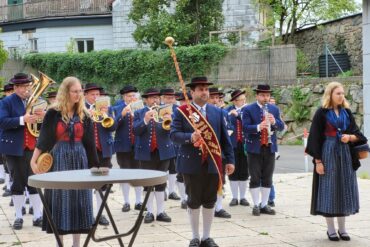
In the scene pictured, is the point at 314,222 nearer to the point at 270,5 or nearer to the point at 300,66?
the point at 300,66

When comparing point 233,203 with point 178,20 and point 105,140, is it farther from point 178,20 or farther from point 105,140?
point 178,20

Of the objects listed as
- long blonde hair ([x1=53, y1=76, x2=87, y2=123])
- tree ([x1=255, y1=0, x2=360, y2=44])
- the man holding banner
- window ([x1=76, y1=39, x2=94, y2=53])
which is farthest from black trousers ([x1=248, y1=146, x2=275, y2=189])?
A: window ([x1=76, y1=39, x2=94, y2=53])

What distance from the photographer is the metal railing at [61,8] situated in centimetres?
3666

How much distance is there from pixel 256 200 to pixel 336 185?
2304 millimetres

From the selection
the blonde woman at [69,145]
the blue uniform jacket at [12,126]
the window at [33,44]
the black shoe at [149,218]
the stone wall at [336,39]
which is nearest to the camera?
the blonde woman at [69,145]

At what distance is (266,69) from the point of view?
26391 mm

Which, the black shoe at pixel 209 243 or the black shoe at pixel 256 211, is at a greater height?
the black shoe at pixel 209 243

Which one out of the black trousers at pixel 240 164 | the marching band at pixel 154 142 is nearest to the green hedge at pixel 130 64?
the marching band at pixel 154 142

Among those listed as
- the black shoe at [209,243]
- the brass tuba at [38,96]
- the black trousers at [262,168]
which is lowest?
the black shoe at [209,243]

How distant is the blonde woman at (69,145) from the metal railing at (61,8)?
29437 millimetres

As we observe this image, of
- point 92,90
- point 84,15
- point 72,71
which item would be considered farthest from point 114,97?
point 92,90

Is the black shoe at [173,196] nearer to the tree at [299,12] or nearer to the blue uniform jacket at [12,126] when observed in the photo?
the blue uniform jacket at [12,126]

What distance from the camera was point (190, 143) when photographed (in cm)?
804

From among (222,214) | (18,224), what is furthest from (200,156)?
(18,224)
